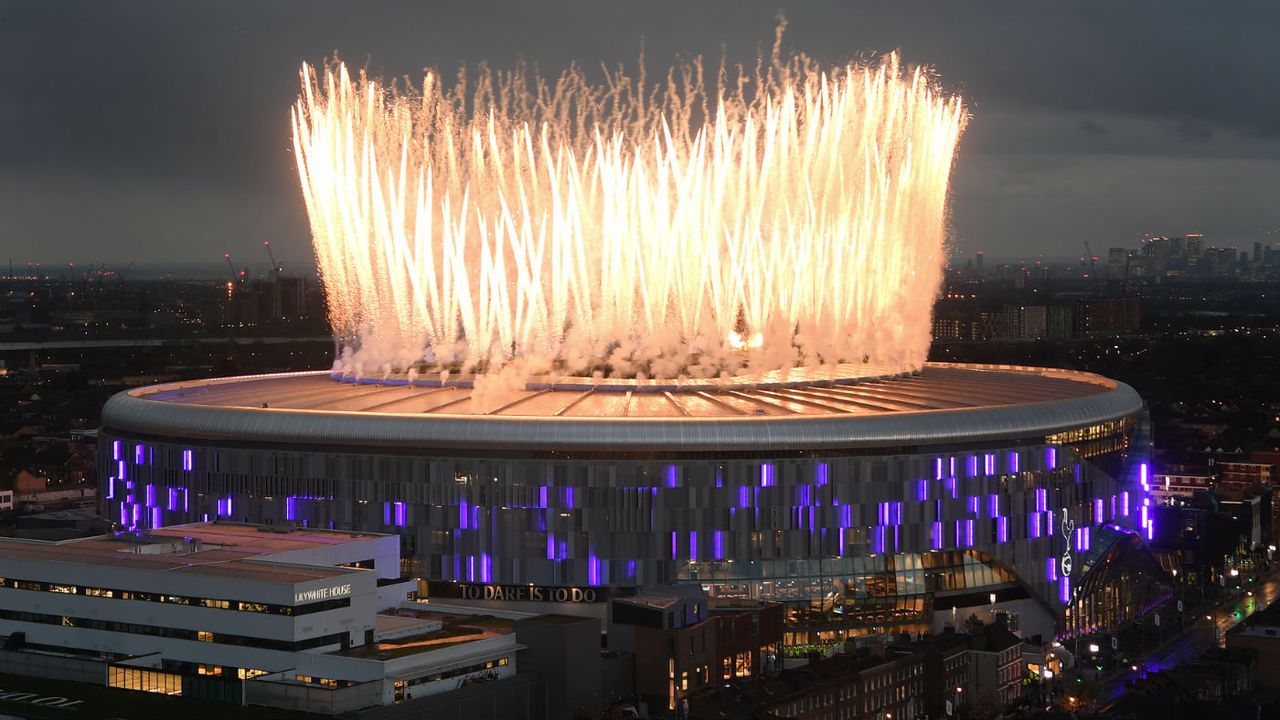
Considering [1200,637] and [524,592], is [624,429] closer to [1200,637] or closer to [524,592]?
[524,592]

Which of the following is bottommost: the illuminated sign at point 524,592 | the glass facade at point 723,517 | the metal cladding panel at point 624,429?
the illuminated sign at point 524,592

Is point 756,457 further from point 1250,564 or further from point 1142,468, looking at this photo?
point 1250,564

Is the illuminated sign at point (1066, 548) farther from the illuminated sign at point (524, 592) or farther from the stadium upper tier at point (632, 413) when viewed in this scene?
the illuminated sign at point (524, 592)

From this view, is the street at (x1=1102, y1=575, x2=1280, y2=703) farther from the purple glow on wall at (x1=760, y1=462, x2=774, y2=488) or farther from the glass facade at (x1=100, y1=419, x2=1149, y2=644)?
the purple glow on wall at (x1=760, y1=462, x2=774, y2=488)

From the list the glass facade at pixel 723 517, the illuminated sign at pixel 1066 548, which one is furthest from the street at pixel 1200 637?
the glass facade at pixel 723 517

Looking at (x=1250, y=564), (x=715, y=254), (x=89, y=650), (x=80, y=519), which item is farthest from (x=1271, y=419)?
(x=89, y=650)

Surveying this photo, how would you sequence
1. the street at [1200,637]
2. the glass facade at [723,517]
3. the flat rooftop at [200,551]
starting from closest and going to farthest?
the flat rooftop at [200,551] → the glass facade at [723,517] → the street at [1200,637]

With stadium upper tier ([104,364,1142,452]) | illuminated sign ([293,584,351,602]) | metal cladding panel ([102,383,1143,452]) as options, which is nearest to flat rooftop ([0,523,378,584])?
illuminated sign ([293,584,351,602])
